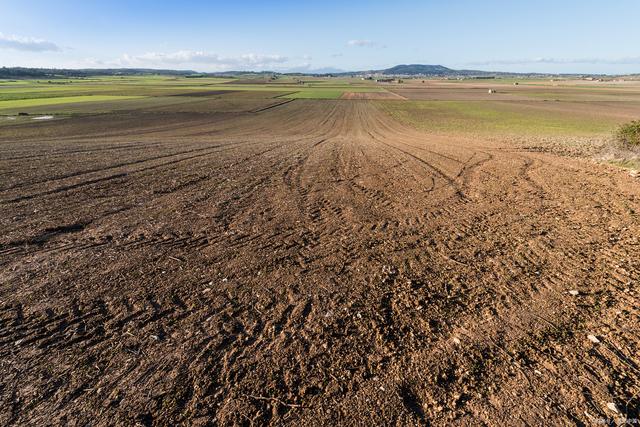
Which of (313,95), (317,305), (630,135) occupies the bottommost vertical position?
(313,95)

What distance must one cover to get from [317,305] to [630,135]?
65.7ft

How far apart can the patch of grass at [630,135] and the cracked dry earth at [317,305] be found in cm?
699

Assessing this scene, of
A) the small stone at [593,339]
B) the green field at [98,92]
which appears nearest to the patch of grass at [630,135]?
the small stone at [593,339]

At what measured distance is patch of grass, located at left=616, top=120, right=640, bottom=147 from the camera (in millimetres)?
17016

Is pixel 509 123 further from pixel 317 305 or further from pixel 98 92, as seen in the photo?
pixel 98 92

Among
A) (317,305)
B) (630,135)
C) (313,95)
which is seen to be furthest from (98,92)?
(317,305)

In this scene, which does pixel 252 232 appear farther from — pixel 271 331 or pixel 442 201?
pixel 442 201

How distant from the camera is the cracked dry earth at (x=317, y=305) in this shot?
3963 mm

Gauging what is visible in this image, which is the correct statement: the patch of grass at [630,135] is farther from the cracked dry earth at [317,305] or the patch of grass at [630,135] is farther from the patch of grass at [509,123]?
the patch of grass at [509,123]

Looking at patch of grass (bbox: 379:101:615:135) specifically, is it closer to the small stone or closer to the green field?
the small stone

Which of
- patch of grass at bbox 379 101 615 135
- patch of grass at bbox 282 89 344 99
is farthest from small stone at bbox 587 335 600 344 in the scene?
patch of grass at bbox 282 89 344 99

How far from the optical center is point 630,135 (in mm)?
17266

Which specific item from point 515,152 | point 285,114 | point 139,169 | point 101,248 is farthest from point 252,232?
point 285,114

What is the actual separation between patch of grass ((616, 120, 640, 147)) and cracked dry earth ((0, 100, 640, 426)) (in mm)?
6992
